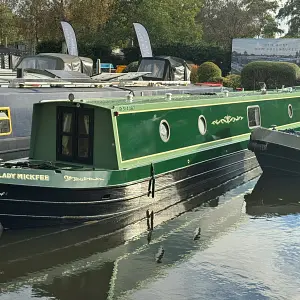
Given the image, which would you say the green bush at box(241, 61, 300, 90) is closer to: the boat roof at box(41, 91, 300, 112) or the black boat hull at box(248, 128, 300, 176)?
the boat roof at box(41, 91, 300, 112)

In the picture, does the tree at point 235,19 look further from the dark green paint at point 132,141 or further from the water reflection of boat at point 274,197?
the dark green paint at point 132,141

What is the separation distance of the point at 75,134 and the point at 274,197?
4380 mm

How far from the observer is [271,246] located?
27.1 feet

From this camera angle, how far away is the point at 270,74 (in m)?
26.1

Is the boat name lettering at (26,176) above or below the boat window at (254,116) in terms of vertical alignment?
below

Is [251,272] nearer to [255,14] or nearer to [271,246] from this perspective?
[271,246]

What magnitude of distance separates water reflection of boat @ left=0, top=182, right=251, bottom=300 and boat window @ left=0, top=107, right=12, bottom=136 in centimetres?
295

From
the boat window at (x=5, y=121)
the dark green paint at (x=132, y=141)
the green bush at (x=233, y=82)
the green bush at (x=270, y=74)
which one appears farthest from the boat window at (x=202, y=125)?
the green bush at (x=233, y=82)

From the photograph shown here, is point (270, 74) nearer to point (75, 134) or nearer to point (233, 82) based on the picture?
point (233, 82)

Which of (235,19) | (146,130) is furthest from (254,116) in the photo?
(235,19)

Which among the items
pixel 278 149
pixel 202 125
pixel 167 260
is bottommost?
pixel 167 260

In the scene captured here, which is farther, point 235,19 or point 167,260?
point 235,19

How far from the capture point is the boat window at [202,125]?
11.6 m

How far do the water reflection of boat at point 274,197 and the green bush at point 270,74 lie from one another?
14.0m
